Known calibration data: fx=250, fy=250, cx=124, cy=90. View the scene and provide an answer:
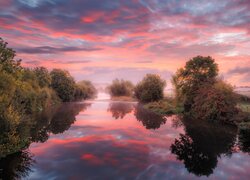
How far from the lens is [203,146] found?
3022cm

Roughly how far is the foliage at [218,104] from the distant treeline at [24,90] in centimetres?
3382

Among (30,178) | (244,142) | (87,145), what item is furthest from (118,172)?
(244,142)

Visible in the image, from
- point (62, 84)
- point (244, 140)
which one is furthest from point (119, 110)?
point (62, 84)

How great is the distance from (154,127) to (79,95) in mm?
92283

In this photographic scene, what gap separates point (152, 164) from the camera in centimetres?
2341

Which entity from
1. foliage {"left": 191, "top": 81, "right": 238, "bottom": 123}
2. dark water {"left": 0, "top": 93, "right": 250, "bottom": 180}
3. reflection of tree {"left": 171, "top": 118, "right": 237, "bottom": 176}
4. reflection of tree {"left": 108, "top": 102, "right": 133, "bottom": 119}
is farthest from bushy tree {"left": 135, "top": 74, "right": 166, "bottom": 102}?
dark water {"left": 0, "top": 93, "right": 250, "bottom": 180}

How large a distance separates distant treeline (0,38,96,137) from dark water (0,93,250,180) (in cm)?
430

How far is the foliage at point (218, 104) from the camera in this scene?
4641 cm

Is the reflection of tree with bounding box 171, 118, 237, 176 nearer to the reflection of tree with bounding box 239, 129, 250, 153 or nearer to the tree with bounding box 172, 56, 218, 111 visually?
the reflection of tree with bounding box 239, 129, 250, 153

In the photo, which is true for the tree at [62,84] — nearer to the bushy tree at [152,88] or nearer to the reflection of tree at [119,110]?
the bushy tree at [152,88]

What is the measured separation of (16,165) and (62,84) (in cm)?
8993

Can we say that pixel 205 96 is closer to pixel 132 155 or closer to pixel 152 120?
pixel 152 120

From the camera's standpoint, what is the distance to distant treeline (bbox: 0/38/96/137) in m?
25.2

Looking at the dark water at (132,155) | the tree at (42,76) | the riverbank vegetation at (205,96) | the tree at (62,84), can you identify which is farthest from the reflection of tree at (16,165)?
the tree at (62,84)
